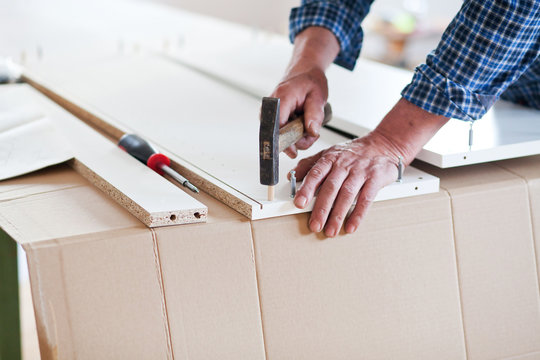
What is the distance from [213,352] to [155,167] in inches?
14.5

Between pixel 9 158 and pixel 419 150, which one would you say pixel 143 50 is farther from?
pixel 419 150

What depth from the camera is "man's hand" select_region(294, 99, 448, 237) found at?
1.02m

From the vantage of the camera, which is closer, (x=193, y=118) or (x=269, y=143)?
(x=269, y=143)

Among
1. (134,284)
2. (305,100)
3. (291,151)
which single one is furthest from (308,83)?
(134,284)

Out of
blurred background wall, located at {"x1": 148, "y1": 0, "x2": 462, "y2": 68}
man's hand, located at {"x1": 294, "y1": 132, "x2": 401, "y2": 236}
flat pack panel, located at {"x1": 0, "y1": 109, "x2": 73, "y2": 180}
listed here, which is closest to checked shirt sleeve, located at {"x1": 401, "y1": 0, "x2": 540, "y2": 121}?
man's hand, located at {"x1": 294, "y1": 132, "x2": 401, "y2": 236}

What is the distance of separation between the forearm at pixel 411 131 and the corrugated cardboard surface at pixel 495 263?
0.08 m

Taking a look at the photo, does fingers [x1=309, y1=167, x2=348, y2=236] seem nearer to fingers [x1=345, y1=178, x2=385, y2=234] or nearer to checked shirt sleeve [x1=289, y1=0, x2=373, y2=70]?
fingers [x1=345, y1=178, x2=385, y2=234]

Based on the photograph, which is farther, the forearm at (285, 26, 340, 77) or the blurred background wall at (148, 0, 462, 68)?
the blurred background wall at (148, 0, 462, 68)

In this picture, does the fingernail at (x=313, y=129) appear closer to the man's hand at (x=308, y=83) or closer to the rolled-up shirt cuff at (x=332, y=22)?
the man's hand at (x=308, y=83)

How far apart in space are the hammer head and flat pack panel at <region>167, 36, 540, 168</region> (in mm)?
311

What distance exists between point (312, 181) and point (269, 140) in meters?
0.11

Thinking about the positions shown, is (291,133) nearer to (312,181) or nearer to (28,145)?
(312,181)

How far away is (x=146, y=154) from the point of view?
47.2 inches

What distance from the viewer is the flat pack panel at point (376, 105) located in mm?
1166
